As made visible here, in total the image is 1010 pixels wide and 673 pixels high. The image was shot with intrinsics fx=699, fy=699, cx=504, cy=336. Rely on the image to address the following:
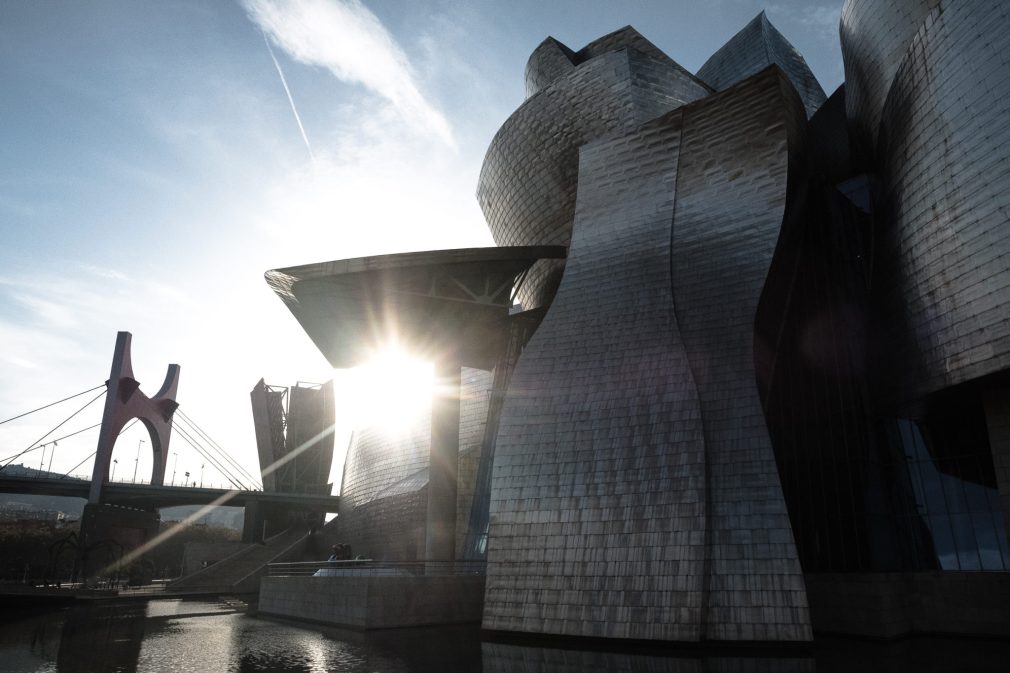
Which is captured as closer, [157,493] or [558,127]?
[558,127]

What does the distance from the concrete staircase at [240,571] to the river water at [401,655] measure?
17139mm

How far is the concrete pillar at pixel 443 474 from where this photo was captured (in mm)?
21516

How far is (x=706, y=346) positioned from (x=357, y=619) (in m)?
9.40

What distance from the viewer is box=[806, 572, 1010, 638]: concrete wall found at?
13016 millimetres

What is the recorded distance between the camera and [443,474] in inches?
861

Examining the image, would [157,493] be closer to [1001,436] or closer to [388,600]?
[388,600]

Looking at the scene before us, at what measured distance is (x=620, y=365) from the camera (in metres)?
15.8

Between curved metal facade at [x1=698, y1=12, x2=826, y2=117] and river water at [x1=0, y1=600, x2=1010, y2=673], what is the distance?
22.4m

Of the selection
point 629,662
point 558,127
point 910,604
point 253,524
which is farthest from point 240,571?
point 910,604

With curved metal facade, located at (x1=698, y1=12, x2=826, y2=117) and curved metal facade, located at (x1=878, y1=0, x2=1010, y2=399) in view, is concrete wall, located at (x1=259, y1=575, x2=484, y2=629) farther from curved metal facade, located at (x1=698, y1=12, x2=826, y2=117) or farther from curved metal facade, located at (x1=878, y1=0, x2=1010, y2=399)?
curved metal facade, located at (x1=698, y1=12, x2=826, y2=117)

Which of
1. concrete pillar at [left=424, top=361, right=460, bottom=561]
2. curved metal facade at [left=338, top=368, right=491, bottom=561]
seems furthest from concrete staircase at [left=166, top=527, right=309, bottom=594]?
concrete pillar at [left=424, top=361, right=460, bottom=561]

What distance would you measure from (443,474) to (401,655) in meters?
11.4

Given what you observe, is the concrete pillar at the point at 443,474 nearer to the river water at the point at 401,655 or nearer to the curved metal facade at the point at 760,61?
the river water at the point at 401,655

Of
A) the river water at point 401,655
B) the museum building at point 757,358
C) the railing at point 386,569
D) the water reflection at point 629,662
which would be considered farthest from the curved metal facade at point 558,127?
the water reflection at point 629,662
